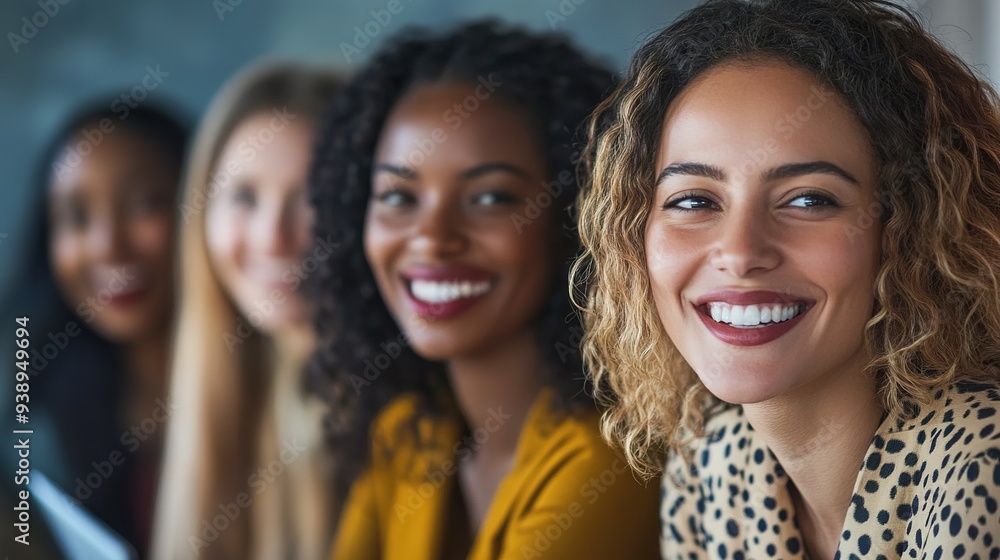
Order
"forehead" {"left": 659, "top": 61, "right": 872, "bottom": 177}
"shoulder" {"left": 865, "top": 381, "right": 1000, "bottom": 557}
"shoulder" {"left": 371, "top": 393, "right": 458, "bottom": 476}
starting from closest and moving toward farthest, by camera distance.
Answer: "shoulder" {"left": 865, "top": 381, "right": 1000, "bottom": 557}
"forehead" {"left": 659, "top": 61, "right": 872, "bottom": 177}
"shoulder" {"left": 371, "top": 393, "right": 458, "bottom": 476}

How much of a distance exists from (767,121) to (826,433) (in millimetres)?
385

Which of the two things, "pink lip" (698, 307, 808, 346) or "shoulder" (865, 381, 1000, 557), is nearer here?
"shoulder" (865, 381, 1000, 557)

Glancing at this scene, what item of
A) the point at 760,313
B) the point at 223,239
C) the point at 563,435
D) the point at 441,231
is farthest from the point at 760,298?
the point at 223,239

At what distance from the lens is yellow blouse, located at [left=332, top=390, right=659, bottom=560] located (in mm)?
1418

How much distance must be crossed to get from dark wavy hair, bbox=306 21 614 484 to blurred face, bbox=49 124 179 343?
0.41 m

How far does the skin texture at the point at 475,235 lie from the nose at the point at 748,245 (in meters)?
0.54

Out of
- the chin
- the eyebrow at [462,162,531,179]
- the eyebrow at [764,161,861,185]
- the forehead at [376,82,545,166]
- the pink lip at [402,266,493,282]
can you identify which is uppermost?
the forehead at [376,82,545,166]

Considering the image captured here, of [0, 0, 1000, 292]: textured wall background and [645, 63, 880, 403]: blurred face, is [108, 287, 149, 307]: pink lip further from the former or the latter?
[645, 63, 880, 403]: blurred face

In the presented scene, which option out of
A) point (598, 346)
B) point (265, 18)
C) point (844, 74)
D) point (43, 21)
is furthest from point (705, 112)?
point (43, 21)

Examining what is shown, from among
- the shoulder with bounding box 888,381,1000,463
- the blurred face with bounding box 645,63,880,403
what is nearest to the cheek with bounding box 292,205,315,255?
the blurred face with bounding box 645,63,880,403

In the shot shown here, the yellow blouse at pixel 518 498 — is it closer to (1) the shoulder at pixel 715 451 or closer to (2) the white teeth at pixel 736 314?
(1) the shoulder at pixel 715 451

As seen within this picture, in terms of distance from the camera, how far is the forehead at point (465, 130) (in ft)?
5.10

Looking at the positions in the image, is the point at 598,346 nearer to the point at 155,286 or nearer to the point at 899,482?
the point at 899,482

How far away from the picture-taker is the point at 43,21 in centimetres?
207
